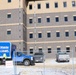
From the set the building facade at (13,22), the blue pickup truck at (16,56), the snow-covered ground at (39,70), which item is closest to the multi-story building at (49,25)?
the building facade at (13,22)

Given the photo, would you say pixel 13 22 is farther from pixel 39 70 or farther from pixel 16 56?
pixel 39 70

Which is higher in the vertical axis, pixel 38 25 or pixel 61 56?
pixel 38 25

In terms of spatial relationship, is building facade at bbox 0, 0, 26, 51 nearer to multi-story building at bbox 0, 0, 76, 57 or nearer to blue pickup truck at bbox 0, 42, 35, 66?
multi-story building at bbox 0, 0, 76, 57

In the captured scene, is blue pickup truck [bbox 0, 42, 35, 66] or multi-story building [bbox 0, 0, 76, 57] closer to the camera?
blue pickup truck [bbox 0, 42, 35, 66]

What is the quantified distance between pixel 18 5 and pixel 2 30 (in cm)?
677

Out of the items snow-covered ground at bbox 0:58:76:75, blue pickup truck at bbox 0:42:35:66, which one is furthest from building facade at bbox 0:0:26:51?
snow-covered ground at bbox 0:58:76:75

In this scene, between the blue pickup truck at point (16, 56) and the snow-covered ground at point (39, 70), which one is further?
the blue pickup truck at point (16, 56)

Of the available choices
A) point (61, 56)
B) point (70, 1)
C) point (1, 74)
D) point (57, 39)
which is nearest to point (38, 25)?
point (57, 39)

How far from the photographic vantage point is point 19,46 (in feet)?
184

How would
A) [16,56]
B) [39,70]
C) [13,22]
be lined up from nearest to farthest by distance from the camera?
[39,70] < [16,56] < [13,22]

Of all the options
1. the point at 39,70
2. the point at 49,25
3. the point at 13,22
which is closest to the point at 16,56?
the point at 39,70

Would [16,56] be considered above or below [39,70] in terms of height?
above

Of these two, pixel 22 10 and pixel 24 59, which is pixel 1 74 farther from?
pixel 22 10

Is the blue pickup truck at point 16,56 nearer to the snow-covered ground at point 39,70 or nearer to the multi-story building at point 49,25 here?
the snow-covered ground at point 39,70
